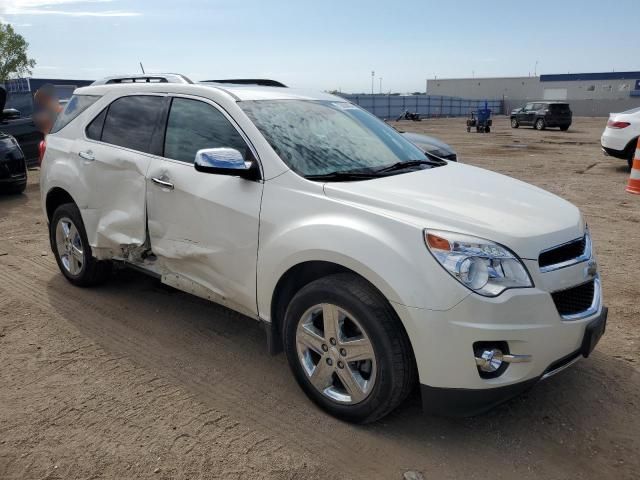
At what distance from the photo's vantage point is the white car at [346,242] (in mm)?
2523

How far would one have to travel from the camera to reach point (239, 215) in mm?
3234

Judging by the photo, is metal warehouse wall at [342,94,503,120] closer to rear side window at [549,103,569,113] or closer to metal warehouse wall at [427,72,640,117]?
metal warehouse wall at [427,72,640,117]

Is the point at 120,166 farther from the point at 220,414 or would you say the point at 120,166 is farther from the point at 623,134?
the point at 623,134

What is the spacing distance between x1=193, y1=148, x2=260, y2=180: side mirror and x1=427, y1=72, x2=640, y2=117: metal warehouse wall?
66.1m

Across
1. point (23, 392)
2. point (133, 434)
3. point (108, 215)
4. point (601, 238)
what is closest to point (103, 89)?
point (108, 215)

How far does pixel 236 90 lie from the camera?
3.72 m

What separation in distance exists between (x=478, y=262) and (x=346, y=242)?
0.63 m

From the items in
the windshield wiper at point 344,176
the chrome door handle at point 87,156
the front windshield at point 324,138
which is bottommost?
the windshield wiper at point 344,176

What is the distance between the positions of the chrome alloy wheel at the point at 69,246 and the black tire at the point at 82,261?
2 cm

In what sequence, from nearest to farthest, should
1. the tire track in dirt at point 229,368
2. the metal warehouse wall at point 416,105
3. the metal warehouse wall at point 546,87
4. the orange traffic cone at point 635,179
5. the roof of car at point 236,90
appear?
the tire track in dirt at point 229,368
the roof of car at point 236,90
the orange traffic cone at point 635,179
the metal warehouse wall at point 416,105
the metal warehouse wall at point 546,87

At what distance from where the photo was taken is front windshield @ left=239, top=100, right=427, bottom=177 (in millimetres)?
3281

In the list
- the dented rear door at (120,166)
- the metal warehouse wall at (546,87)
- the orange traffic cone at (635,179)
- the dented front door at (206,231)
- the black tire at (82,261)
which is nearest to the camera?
the dented front door at (206,231)

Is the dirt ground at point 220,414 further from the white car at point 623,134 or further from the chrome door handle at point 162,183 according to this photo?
the white car at point 623,134

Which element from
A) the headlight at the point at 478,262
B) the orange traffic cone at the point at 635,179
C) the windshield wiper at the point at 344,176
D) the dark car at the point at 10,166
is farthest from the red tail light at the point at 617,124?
the dark car at the point at 10,166
